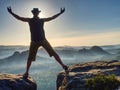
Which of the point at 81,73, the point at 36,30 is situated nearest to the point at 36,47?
the point at 36,30

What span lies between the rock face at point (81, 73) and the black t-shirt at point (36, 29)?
2586mm

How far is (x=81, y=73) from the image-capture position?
59.9 feet

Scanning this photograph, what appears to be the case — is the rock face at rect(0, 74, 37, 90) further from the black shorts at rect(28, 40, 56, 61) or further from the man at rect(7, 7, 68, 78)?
the man at rect(7, 7, 68, 78)

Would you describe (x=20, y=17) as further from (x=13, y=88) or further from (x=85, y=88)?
(x=85, y=88)

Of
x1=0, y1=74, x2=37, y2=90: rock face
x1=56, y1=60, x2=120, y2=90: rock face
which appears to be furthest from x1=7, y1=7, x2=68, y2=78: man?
x1=56, y1=60, x2=120, y2=90: rock face

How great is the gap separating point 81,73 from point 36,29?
133 inches

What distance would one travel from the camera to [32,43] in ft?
58.9

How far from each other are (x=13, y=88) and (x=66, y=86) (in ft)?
8.57

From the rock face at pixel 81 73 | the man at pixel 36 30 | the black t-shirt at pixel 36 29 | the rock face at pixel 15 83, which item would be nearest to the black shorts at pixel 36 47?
the man at pixel 36 30

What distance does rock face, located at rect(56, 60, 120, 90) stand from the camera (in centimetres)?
1656

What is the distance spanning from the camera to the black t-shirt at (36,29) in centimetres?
1773

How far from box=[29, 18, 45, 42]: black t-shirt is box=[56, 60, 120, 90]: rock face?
2586 millimetres

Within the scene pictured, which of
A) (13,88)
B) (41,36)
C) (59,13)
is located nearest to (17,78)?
(13,88)

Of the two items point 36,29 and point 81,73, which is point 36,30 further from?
point 81,73
